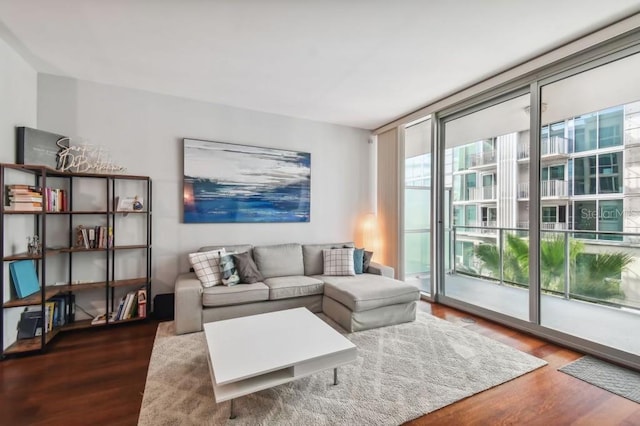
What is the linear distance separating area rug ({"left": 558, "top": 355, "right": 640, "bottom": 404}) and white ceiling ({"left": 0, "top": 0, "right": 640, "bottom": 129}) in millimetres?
2660

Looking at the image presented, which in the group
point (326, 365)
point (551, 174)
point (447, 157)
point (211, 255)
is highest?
point (447, 157)

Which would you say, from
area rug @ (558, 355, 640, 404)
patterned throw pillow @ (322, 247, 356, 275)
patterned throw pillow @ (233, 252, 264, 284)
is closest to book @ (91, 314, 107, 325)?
patterned throw pillow @ (233, 252, 264, 284)

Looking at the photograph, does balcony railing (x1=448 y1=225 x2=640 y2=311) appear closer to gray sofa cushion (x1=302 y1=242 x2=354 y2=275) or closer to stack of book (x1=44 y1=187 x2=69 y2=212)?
gray sofa cushion (x1=302 y1=242 x2=354 y2=275)

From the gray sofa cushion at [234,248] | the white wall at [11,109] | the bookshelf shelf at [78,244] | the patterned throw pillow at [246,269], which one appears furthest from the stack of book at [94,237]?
the patterned throw pillow at [246,269]

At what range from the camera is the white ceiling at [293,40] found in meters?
2.03

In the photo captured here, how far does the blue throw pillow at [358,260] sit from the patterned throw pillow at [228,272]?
149cm

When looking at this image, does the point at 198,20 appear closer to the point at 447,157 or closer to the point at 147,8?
the point at 147,8

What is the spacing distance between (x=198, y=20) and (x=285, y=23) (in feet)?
2.12

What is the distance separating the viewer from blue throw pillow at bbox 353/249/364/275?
12.5 feet

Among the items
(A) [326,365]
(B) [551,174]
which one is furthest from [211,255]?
(B) [551,174]

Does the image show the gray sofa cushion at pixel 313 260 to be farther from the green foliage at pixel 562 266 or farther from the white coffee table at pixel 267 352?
the green foliage at pixel 562 266

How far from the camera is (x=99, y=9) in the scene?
2043 millimetres

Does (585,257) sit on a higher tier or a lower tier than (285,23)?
lower

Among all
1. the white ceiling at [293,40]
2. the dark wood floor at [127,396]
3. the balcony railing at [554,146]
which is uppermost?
the white ceiling at [293,40]
